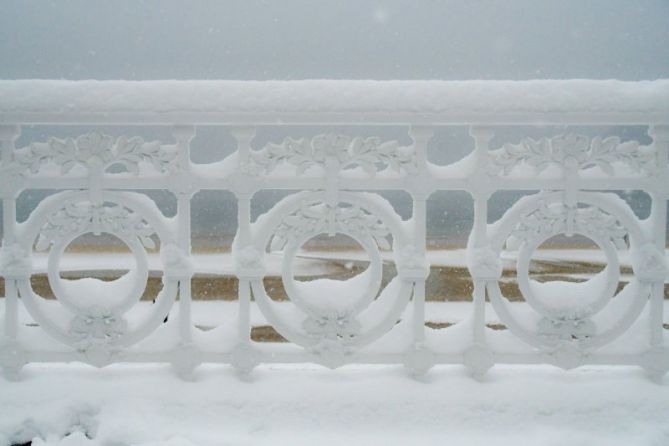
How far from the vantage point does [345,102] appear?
231 centimetres

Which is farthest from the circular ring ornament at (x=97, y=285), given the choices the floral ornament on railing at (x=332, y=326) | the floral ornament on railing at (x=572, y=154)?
the floral ornament on railing at (x=572, y=154)

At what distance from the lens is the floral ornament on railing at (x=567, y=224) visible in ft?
7.88

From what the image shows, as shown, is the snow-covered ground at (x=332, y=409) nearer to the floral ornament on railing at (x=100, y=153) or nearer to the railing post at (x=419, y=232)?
the railing post at (x=419, y=232)

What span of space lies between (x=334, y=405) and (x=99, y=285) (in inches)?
47.5

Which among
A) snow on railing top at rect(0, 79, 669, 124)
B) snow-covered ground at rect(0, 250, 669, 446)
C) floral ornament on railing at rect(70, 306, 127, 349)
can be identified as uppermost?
snow on railing top at rect(0, 79, 669, 124)

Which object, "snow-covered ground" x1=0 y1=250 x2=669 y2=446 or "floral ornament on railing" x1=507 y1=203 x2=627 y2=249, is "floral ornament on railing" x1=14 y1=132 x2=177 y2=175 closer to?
"snow-covered ground" x1=0 y1=250 x2=669 y2=446

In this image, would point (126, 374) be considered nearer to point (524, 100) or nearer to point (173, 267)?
point (173, 267)

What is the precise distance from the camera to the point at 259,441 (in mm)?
2244

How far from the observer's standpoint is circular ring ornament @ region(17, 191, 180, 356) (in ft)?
A: 7.95

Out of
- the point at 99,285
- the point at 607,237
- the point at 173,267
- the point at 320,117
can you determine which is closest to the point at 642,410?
the point at 607,237

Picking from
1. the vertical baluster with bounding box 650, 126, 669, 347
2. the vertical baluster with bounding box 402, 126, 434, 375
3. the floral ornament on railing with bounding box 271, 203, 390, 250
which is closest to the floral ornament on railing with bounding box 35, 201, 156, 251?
the floral ornament on railing with bounding box 271, 203, 390, 250

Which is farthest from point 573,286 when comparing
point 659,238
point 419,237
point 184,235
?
point 184,235

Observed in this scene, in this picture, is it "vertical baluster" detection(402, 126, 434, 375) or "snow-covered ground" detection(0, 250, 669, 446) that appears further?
"vertical baluster" detection(402, 126, 434, 375)

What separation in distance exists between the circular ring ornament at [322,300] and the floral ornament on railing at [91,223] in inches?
17.9
